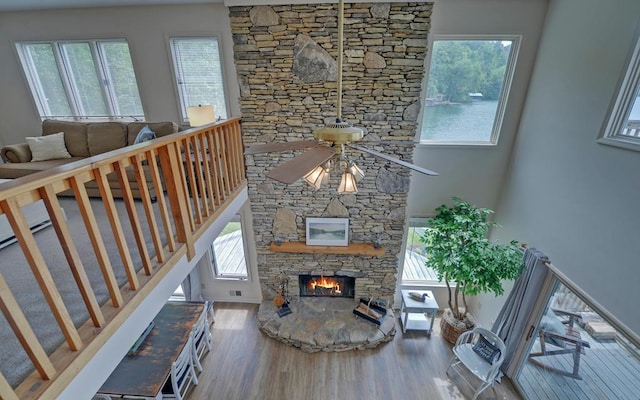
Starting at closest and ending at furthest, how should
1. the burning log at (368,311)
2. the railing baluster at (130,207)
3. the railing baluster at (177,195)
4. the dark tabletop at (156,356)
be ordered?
the railing baluster at (130,207)
the railing baluster at (177,195)
the dark tabletop at (156,356)
the burning log at (368,311)

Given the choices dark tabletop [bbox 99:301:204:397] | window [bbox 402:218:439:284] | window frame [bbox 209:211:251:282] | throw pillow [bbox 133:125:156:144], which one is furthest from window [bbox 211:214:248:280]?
window [bbox 402:218:439:284]

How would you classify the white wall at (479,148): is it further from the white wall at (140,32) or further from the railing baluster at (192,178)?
the railing baluster at (192,178)

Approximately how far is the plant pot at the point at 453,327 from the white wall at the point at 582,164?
164 centimetres

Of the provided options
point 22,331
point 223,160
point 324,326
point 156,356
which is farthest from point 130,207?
point 324,326

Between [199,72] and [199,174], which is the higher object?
[199,72]

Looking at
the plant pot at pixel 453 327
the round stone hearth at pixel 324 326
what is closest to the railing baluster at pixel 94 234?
the round stone hearth at pixel 324 326

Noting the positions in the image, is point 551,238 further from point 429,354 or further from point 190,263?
point 190,263

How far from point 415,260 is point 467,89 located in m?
2.91

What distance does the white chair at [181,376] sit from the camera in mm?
3216

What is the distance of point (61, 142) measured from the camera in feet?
12.7

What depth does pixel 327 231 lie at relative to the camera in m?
4.43

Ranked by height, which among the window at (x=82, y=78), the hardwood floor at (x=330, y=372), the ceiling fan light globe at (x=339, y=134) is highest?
the window at (x=82, y=78)

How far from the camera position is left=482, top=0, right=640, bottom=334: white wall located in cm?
238

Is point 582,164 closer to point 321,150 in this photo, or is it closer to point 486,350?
point 486,350
